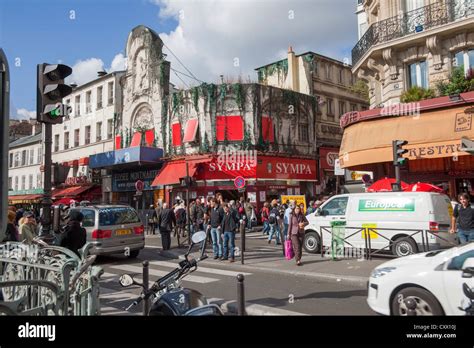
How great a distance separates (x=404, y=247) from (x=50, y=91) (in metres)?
9.69

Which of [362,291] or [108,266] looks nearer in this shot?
[362,291]

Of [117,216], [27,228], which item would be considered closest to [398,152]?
[117,216]

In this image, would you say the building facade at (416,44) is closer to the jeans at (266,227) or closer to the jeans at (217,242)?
the jeans at (266,227)

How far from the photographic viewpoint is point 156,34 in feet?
99.3

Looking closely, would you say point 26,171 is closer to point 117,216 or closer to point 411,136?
point 117,216

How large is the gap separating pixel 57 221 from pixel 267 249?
30.3 ft

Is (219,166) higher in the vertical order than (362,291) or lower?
higher

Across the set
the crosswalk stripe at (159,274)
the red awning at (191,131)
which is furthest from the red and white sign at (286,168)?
the crosswalk stripe at (159,274)

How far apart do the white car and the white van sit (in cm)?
555

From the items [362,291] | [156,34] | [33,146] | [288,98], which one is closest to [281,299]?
[362,291]

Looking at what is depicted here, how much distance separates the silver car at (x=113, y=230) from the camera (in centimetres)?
1165

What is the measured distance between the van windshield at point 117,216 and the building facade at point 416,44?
1222cm

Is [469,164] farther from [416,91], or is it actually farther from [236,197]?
[236,197]
